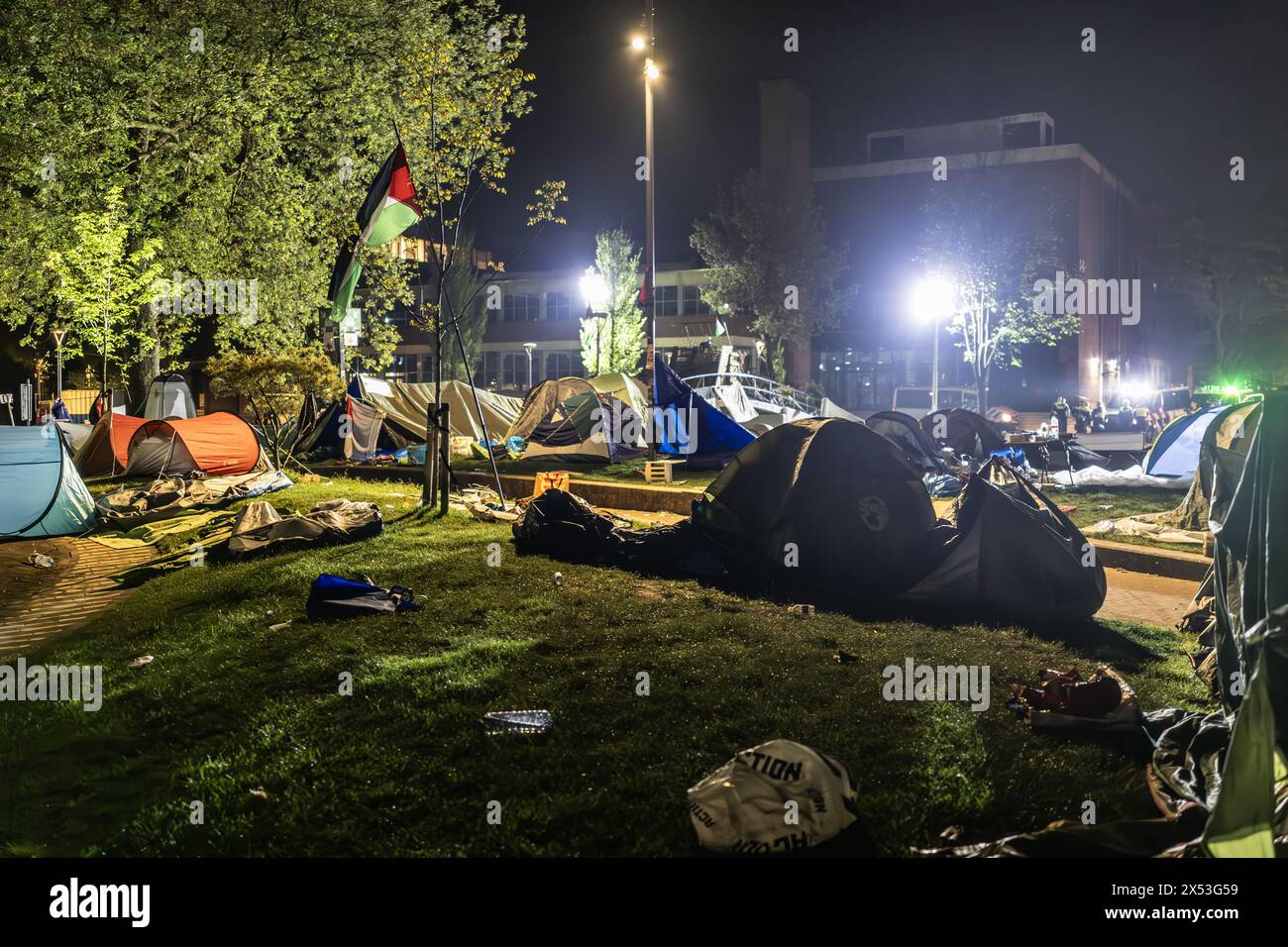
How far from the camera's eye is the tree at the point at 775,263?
5250cm

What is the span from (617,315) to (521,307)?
1184 centimetres

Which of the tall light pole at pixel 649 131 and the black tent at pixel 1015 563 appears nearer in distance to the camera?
the black tent at pixel 1015 563

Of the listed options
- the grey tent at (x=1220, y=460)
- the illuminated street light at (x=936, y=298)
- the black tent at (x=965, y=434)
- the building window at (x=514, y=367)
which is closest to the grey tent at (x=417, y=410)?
the black tent at (x=965, y=434)

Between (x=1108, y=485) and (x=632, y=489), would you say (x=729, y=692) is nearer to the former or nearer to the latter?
(x=632, y=489)

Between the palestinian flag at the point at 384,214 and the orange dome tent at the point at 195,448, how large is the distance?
586 centimetres

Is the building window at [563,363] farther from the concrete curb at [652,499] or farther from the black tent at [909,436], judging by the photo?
the black tent at [909,436]

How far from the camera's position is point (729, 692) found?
5879 mm

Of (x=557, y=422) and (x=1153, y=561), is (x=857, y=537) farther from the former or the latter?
(x=557, y=422)

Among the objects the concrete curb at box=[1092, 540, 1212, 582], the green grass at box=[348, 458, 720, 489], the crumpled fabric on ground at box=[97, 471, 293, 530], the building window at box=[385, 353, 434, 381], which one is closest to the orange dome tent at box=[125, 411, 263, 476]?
the crumpled fabric on ground at box=[97, 471, 293, 530]

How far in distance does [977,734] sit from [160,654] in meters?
5.49

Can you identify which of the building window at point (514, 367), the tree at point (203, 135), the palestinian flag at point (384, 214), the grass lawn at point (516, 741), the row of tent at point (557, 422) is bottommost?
the grass lawn at point (516, 741)

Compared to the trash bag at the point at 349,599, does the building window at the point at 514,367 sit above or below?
above

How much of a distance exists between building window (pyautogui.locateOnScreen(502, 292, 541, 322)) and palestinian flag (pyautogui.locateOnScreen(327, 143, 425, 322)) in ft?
178
